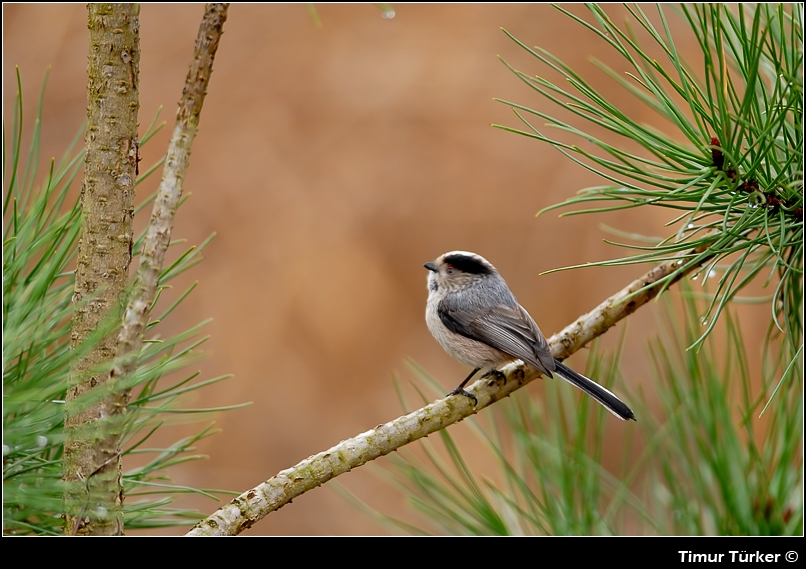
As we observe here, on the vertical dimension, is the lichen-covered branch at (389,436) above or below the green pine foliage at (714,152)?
below

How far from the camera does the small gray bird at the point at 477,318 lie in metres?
1.95

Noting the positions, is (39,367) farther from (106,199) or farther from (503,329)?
(503,329)

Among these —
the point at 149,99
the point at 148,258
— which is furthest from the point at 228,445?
the point at 148,258

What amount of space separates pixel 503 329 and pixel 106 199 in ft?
4.74

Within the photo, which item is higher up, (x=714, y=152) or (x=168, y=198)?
(x=168, y=198)

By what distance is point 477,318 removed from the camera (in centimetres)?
225

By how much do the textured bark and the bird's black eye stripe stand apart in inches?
63.1

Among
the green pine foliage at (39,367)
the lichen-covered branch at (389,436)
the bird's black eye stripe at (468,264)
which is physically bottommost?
the lichen-covered branch at (389,436)

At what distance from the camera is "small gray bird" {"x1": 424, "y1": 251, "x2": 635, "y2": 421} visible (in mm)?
1947

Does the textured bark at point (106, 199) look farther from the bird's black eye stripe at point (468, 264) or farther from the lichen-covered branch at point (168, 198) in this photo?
the bird's black eye stripe at point (468, 264)

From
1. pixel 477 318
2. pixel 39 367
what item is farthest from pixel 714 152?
pixel 477 318

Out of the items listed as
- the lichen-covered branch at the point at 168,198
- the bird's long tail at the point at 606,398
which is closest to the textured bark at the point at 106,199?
the lichen-covered branch at the point at 168,198

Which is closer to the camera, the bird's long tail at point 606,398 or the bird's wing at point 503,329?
the bird's long tail at point 606,398

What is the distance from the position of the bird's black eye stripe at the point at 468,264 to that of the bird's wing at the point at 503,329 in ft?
0.51
